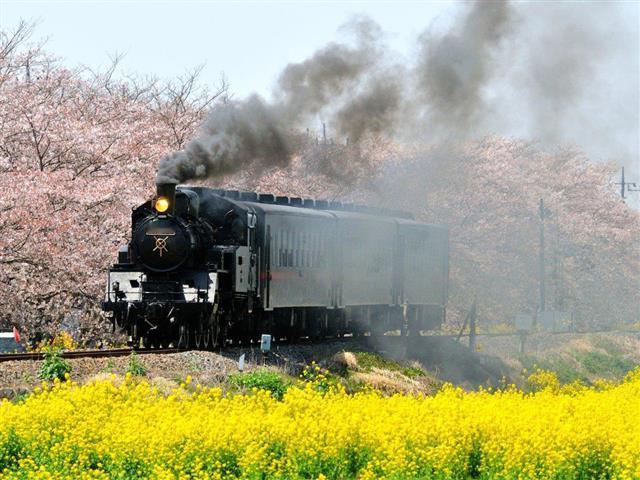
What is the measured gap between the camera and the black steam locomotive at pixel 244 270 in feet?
80.8

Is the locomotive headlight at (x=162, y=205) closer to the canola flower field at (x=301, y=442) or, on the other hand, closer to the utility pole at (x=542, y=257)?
the canola flower field at (x=301, y=442)

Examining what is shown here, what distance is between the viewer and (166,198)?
24781mm

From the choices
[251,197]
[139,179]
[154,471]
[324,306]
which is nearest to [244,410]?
[154,471]

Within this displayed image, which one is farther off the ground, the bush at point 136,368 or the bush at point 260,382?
the bush at point 136,368

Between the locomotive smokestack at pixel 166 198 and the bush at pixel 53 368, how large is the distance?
5.01 meters

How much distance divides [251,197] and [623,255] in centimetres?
3859

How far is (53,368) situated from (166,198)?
5.54 meters

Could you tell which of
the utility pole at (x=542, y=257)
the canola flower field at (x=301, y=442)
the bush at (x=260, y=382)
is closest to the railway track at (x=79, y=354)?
the bush at (x=260, y=382)

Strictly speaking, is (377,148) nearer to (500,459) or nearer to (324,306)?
(324,306)

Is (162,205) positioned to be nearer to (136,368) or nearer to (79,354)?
(79,354)

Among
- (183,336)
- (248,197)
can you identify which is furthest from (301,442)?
(248,197)

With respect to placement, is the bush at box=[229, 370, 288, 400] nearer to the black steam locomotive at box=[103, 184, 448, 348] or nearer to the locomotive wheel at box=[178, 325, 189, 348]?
the black steam locomotive at box=[103, 184, 448, 348]

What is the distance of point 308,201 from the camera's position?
100ft

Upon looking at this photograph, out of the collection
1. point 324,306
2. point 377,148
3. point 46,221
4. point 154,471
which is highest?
point 377,148
